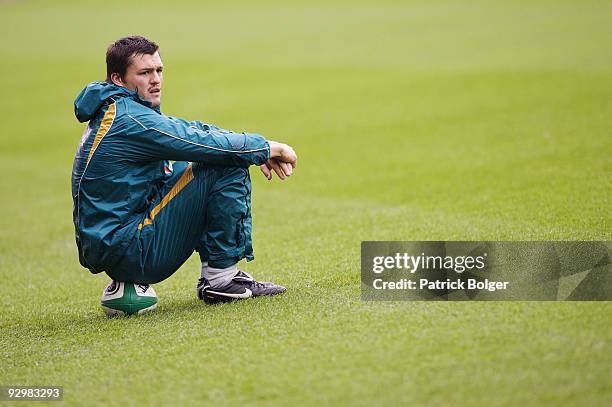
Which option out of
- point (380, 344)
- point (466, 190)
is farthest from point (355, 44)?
point (380, 344)

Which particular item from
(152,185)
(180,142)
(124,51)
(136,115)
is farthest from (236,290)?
(124,51)

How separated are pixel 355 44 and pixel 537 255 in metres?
16.0

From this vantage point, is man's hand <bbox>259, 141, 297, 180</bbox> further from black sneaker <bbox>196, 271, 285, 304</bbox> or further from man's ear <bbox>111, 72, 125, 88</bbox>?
man's ear <bbox>111, 72, 125, 88</bbox>

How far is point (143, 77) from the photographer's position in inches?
194

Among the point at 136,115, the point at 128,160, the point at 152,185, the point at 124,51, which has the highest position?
the point at 124,51

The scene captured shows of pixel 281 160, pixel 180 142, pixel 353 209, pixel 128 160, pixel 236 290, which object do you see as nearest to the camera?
pixel 180 142

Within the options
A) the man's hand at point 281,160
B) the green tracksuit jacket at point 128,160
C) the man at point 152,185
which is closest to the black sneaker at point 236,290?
the man at point 152,185

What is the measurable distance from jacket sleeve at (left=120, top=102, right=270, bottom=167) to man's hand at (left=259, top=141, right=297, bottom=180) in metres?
0.15

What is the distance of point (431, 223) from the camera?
22.5ft

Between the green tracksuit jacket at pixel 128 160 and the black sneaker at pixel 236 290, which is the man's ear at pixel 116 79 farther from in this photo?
the black sneaker at pixel 236 290

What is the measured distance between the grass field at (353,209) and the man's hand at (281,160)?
73 centimetres

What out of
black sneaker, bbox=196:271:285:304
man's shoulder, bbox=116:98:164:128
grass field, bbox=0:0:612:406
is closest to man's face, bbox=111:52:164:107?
man's shoulder, bbox=116:98:164:128

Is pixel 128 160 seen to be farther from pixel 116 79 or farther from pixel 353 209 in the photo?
pixel 353 209

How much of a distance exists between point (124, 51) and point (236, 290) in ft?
5.07
